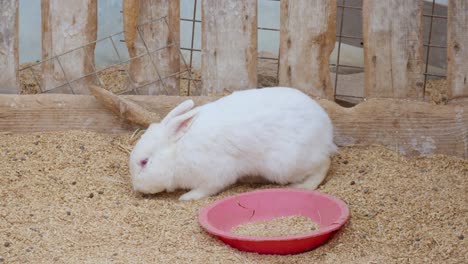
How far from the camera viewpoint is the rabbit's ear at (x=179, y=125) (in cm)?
450

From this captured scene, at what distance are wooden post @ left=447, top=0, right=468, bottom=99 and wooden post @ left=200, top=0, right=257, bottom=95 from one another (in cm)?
113

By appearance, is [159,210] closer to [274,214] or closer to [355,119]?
[274,214]

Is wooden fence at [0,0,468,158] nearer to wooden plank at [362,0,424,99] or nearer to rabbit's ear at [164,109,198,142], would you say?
wooden plank at [362,0,424,99]

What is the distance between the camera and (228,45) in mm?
5055

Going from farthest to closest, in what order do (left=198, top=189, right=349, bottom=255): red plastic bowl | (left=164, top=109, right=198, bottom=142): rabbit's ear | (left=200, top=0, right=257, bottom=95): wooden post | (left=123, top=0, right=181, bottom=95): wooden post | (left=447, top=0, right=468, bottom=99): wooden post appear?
(left=123, top=0, right=181, bottom=95): wooden post < (left=200, top=0, right=257, bottom=95): wooden post < (left=447, top=0, right=468, bottom=99): wooden post < (left=164, top=109, right=198, bottom=142): rabbit's ear < (left=198, top=189, right=349, bottom=255): red plastic bowl

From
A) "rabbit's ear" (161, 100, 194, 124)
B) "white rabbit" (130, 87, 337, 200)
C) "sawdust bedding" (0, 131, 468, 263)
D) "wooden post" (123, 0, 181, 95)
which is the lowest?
"sawdust bedding" (0, 131, 468, 263)

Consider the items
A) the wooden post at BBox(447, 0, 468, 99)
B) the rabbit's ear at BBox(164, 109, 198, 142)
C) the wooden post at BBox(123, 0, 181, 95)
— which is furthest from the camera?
the wooden post at BBox(123, 0, 181, 95)

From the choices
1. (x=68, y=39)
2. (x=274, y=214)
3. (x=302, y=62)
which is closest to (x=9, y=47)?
(x=68, y=39)

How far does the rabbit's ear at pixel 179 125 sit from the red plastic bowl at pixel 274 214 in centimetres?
53

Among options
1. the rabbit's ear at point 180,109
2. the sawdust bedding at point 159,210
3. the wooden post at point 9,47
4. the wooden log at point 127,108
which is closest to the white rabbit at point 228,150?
the rabbit's ear at point 180,109

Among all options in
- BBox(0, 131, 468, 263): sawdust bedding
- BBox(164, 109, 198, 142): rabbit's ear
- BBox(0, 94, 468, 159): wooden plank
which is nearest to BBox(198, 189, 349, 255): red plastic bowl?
BBox(0, 131, 468, 263): sawdust bedding

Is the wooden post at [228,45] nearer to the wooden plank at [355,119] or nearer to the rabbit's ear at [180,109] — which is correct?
the wooden plank at [355,119]

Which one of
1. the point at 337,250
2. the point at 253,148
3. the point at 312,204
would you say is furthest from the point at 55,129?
the point at 337,250

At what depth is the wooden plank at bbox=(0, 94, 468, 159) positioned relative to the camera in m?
4.96
